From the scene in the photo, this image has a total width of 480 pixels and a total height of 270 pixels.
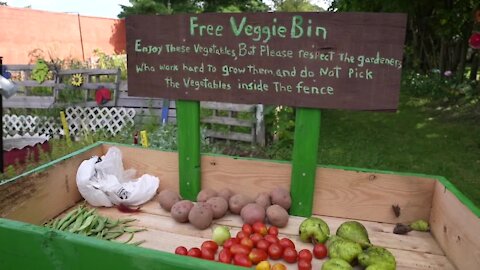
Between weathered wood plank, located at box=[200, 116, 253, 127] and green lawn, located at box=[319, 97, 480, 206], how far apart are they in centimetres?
124

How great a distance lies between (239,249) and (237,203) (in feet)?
1.46

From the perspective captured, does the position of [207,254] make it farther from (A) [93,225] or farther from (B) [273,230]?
(A) [93,225]

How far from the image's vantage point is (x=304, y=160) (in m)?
2.05

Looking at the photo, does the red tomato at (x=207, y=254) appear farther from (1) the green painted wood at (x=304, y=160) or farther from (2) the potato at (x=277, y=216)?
(1) the green painted wood at (x=304, y=160)

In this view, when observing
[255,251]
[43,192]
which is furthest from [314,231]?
[43,192]

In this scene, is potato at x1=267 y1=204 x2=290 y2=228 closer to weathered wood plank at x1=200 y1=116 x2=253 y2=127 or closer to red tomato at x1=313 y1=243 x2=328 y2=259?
red tomato at x1=313 y1=243 x2=328 y2=259

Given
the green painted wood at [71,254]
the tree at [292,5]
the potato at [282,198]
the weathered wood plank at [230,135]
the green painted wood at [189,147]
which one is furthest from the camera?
the tree at [292,5]

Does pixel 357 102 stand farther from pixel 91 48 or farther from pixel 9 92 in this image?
pixel 91 48

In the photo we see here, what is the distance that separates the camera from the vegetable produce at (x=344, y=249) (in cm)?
165

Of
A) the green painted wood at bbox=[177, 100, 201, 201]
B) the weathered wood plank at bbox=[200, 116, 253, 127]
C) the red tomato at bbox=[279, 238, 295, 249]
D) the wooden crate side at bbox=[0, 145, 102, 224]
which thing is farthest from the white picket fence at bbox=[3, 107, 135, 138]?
the red tomato at bbox=[279, 238, 295, 249]

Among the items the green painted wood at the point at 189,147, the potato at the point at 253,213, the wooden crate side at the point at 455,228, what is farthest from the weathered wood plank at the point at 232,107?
the wooden crate side at the point at 455,228

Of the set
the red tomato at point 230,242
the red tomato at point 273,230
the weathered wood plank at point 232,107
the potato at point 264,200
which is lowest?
the red tomato at point 230,242

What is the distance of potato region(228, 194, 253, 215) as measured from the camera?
2123mm

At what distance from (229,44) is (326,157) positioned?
388 cm
